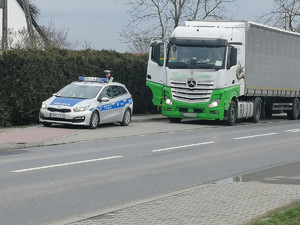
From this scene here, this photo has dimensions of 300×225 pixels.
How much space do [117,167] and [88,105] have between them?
35.0ft

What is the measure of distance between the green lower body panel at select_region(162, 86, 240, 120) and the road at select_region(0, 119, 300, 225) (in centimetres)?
482

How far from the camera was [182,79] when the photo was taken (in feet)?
97.5

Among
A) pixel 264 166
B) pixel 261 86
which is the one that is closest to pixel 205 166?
pixel 264 166

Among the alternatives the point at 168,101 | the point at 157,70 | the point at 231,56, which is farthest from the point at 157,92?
the point at 231,56

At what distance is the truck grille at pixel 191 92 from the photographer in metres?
29.6

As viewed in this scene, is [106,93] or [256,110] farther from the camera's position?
[256,110]

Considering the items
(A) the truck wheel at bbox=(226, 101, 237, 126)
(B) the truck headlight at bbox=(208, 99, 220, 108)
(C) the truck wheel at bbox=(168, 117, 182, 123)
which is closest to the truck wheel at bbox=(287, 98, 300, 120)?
(A) the truck wheel at bbox=(226, 101, 237, 126)

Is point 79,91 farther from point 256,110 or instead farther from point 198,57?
point 256,110

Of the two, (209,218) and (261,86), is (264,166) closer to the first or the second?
(209,218)

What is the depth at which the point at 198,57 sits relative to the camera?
97.1ft

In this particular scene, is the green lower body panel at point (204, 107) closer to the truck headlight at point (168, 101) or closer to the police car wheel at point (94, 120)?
the truck headlight at point (168, 101)

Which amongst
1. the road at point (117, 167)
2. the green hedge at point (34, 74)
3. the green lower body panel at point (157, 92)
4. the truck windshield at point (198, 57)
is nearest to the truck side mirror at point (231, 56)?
the truck windshield at point (198, 57)

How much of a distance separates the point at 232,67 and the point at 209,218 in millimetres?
21331

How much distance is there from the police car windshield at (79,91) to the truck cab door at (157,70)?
4213mm
